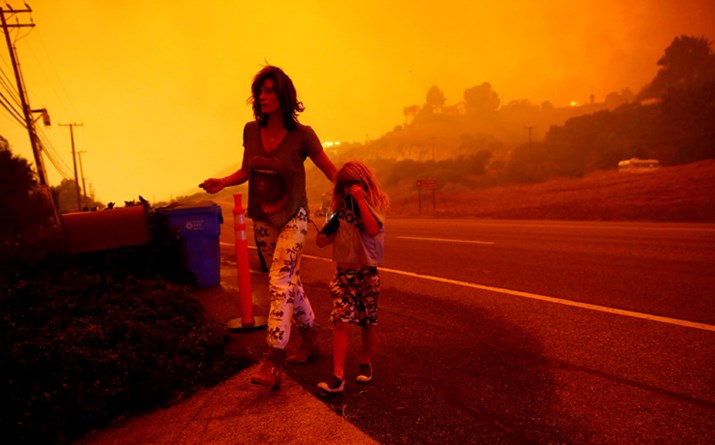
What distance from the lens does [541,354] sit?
3873 millimetres

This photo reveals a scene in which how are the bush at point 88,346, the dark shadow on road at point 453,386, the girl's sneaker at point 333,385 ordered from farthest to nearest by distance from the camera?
the girl's sneaker at point 333,385
the bush at point 88,346
the dark shadow on road at point 453,386

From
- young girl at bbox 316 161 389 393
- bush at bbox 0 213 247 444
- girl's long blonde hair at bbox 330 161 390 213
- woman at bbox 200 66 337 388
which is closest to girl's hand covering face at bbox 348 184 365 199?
young girl at bbox 316 161 389 393

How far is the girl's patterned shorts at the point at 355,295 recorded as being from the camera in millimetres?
3367

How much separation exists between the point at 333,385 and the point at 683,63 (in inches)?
4345

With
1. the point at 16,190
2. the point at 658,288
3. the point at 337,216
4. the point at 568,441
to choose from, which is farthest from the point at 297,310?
the point at 16,190

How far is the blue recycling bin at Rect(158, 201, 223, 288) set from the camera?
6926 millimetres

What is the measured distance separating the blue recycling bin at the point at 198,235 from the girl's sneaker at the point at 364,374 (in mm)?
4161

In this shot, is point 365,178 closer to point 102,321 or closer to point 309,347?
point 309,347

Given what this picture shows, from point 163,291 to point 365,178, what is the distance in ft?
10.3

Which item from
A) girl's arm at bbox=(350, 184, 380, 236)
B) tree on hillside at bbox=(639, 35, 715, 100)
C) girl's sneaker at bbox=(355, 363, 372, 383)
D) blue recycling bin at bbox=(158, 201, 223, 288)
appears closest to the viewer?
girl's arm at bbox=(350, 184, 380, 236)

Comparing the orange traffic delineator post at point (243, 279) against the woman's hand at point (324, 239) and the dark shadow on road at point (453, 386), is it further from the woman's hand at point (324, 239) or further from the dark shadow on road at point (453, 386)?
the woman's hand at point (324, 239)

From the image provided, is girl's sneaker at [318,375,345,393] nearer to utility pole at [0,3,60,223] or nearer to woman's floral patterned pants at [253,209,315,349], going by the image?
woman's floral patterned pants at [253,209,315,349]

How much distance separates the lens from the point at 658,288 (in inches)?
226

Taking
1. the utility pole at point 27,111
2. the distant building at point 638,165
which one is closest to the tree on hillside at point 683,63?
the distant building at point 638,165
